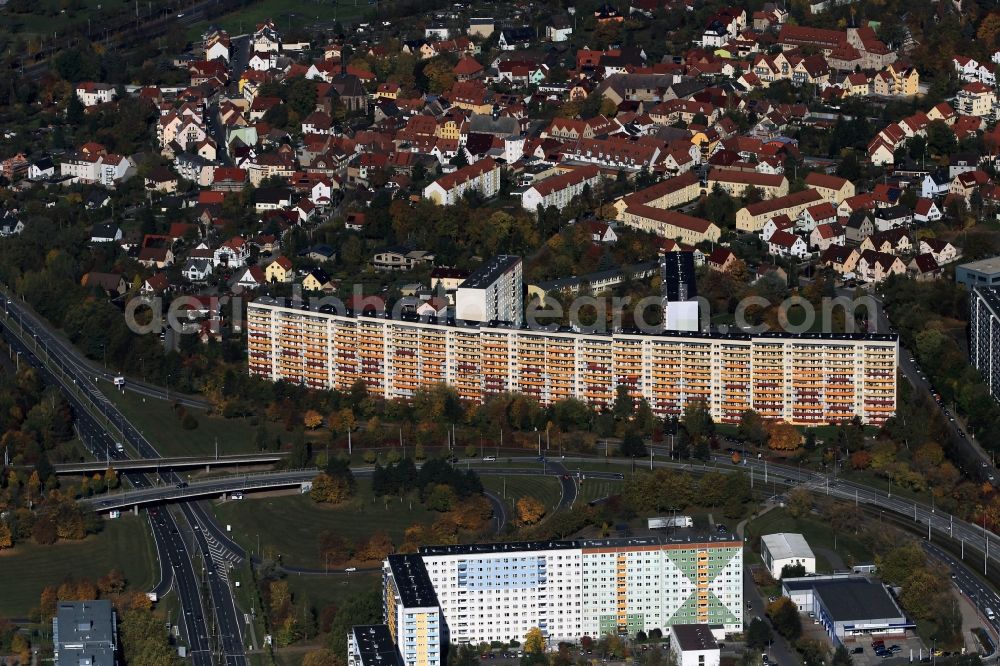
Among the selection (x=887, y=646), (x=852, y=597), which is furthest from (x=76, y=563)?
(x=887, y=646)

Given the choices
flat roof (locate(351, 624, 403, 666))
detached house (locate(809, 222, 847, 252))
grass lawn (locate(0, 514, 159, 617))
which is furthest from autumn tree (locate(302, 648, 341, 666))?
detached house (locate(809, 222, 847, 252))

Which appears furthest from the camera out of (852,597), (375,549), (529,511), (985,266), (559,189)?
(559,189)

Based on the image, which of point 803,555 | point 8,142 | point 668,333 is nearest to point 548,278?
point 668,333

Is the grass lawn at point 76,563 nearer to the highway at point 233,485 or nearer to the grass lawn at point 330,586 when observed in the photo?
the highway at point 233,485

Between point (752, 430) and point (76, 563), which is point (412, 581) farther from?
point (752, 430)

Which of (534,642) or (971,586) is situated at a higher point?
(971,586)

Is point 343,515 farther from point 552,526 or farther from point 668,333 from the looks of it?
point 668,333
